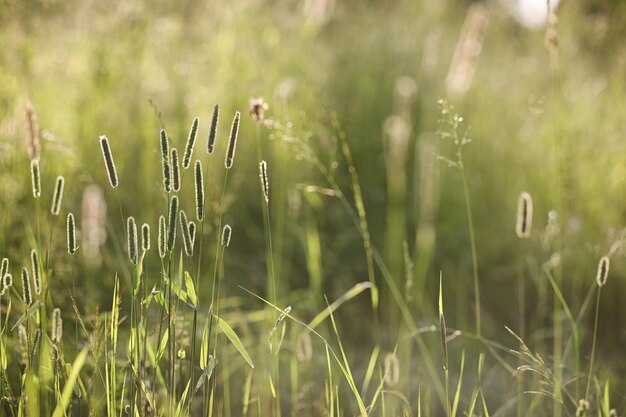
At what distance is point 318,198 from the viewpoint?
2.53 metres

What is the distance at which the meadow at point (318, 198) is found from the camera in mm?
1865

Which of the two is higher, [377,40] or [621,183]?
[377,40]

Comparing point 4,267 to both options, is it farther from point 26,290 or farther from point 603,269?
point 603,269

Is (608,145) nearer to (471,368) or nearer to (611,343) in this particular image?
(611,343)

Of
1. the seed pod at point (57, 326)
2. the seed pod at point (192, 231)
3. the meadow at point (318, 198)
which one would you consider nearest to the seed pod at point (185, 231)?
the seed pod at point (192, 231)

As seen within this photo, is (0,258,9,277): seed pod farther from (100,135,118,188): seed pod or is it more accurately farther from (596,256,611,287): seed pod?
(596,256,611,287): seed pod

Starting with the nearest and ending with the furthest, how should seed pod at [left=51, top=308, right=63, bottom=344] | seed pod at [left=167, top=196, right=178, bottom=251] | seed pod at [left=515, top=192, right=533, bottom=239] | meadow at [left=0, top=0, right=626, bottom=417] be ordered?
seed pod at [left=167, top=196, right=178, bottom=251]
seed pod at [left=51, top=308, right=63, bottom=344]
seed pod at [left=515, top=192, right=533, bottom=239]
meadow at [left=0, top=0, right=626, bottom=417]

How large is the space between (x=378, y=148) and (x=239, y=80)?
62cm

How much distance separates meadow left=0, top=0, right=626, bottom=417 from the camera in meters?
1.87

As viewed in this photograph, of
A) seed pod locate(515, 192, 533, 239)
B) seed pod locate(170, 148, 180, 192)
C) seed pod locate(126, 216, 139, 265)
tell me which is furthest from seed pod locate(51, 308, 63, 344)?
seed pod locate(515, 192, 533, 239)

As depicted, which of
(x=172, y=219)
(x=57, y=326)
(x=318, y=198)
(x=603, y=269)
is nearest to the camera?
(x=172, y=219)

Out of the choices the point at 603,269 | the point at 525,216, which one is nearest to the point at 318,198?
the point at 525,216

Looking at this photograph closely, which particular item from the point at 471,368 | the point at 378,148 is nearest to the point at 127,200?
the point at 378,148

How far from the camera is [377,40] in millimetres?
3615
